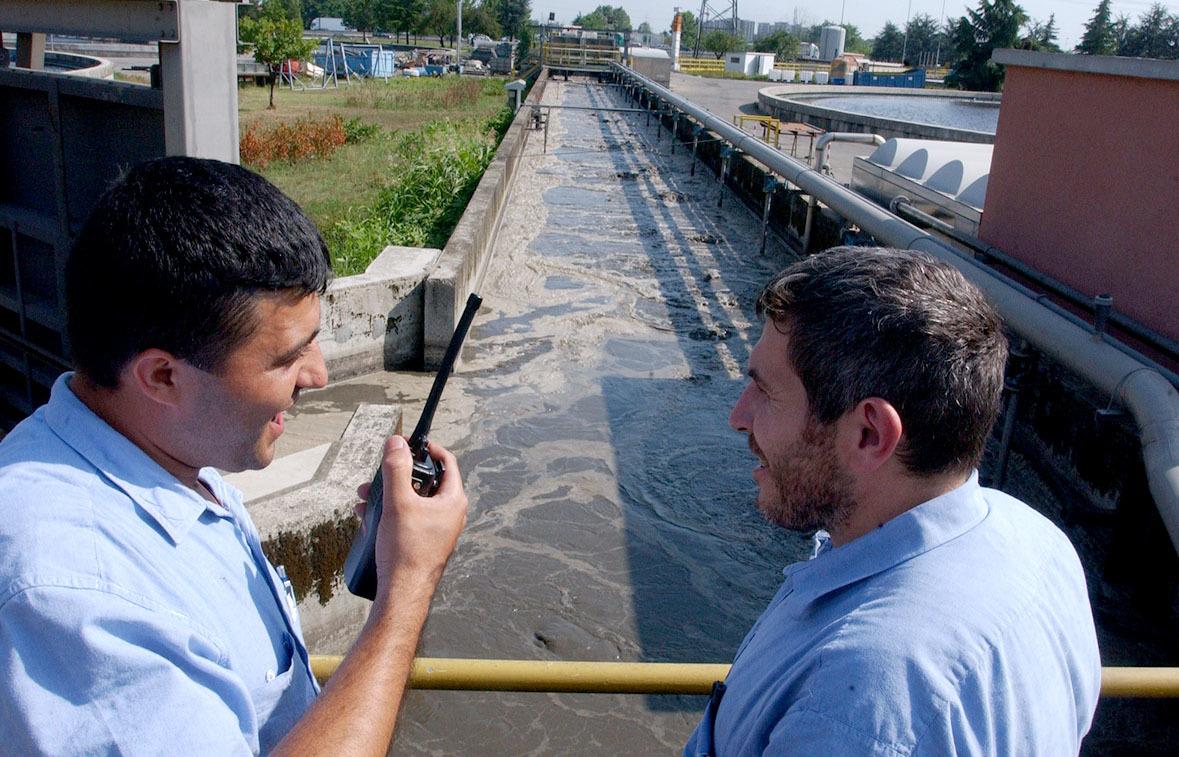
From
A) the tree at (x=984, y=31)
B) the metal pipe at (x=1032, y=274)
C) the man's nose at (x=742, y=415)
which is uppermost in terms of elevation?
the tree at (x=984, y=31)

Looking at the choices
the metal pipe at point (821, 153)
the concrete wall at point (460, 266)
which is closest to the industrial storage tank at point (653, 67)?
the metal pipe at point (821, 153)

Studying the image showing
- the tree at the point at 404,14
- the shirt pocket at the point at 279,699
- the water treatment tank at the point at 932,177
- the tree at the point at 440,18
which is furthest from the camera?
the tree at the point at 440,18

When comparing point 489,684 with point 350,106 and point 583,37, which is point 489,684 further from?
point 583,37

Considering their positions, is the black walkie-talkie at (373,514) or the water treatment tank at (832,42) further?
the water treatment tank at (832,42)

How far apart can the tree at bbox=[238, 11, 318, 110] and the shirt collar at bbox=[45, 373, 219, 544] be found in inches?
1468

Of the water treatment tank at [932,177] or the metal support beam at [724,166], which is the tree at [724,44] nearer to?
the metal support beam at [724,166]

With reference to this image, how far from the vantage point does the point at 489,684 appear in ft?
6.57

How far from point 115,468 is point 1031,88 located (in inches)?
254

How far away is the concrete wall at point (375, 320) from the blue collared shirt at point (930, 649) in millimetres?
5768

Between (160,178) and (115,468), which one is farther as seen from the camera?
(160,178)

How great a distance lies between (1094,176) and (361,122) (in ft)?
79.7

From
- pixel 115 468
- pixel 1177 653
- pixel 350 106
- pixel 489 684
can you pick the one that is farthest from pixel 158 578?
pixel 350 106

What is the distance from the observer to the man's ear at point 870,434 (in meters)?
1.39

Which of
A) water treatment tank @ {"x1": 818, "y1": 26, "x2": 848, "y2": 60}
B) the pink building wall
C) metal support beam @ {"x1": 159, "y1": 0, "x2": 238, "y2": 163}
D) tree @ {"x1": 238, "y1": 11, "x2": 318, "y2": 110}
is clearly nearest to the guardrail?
tree @ {"x1": 238, "y1": 11, "x2": 318, "y2": 110}
